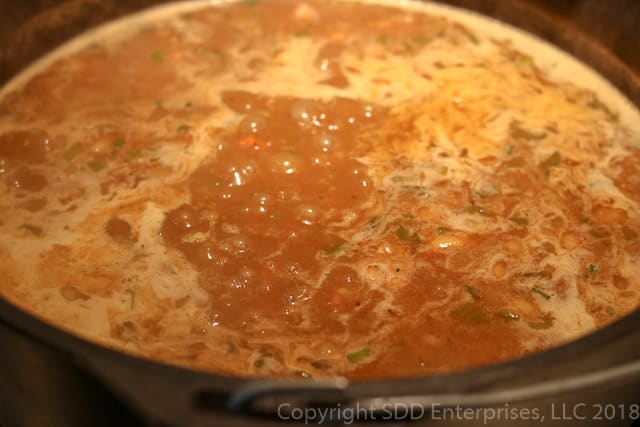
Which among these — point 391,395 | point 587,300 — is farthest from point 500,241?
point 391,395

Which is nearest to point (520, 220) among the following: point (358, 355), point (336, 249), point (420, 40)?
point (336, 249)

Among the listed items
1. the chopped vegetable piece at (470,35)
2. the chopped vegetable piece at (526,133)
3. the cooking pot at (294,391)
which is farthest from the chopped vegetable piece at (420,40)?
the cooking pot at (294,391)

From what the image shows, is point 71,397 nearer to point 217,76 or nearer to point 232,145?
point 232,145

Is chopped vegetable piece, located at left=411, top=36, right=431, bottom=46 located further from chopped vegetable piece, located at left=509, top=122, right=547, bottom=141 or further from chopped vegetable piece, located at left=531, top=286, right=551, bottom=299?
chopped vegetable piece, located at left=531, top=286, right=551, bottom=299

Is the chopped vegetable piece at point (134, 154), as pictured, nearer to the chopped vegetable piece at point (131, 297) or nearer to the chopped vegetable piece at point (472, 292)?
the chopped vegetable piece at point (131, 297)

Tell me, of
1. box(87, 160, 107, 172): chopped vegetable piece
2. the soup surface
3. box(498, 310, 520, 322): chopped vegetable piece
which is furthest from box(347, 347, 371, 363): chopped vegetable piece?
box(87, 160, 107, 172): chopped vegetable piece
